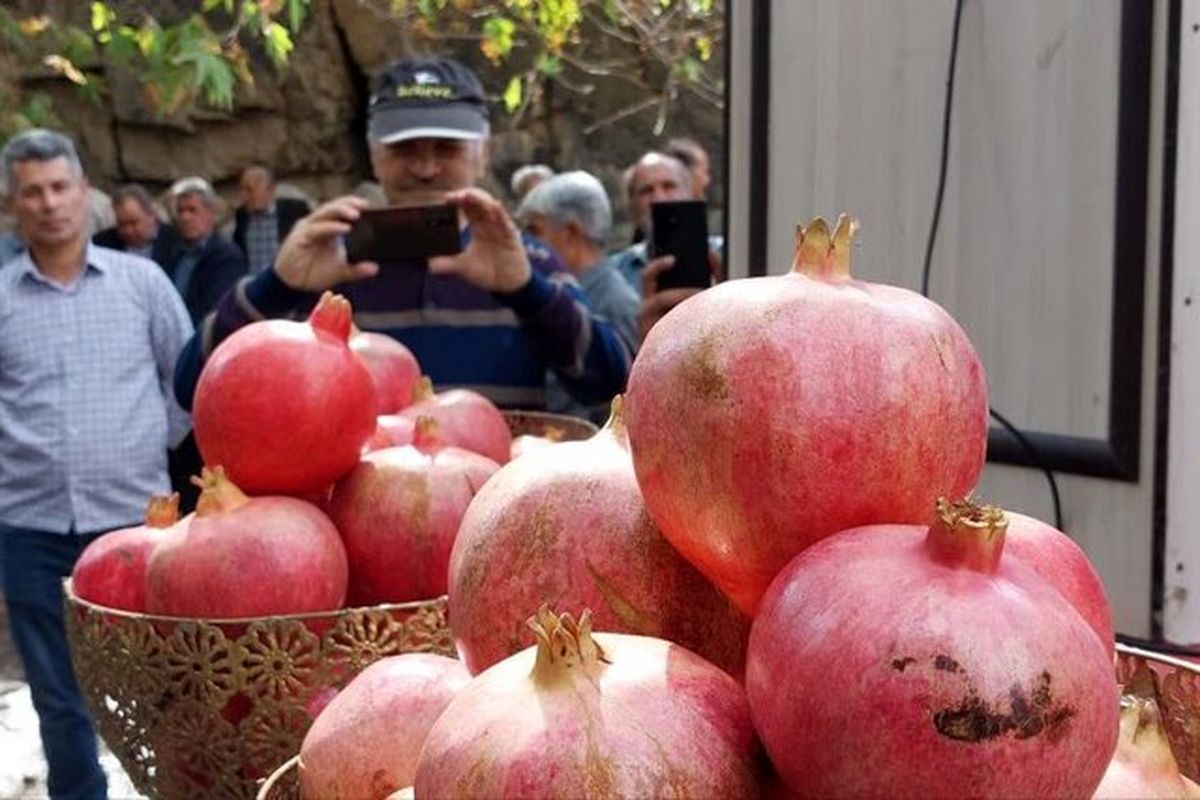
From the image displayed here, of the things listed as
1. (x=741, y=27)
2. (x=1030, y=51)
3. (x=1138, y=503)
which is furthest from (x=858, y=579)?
(x=741, y=27)

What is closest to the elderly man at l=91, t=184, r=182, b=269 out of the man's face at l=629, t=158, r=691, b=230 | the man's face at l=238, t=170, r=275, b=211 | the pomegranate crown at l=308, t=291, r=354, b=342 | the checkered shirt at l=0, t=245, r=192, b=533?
the man's face at l=238, t=170, r=275, b=211

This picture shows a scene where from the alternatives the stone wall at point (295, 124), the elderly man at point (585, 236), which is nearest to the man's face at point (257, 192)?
the stone wall at point (295, 124)

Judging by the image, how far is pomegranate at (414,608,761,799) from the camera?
0.91 metres

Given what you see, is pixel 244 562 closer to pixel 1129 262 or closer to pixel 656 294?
pixel 1129 262

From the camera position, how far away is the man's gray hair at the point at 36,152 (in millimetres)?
4164

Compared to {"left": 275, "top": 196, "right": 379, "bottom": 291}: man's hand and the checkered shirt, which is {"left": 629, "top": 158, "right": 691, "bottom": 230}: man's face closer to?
the checkered shirt

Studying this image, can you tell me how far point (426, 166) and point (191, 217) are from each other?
16.1ft

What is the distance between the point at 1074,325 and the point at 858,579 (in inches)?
66.8

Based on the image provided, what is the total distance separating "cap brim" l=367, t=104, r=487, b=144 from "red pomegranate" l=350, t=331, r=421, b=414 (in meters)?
0.92

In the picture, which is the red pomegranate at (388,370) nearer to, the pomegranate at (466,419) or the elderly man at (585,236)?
the pomegranate at (466,419)

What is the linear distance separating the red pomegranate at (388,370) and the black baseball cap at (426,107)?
3.05 feet

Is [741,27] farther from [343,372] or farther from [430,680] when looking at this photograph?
[430,680]

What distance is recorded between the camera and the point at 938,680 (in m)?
0.88

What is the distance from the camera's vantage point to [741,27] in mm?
3359
